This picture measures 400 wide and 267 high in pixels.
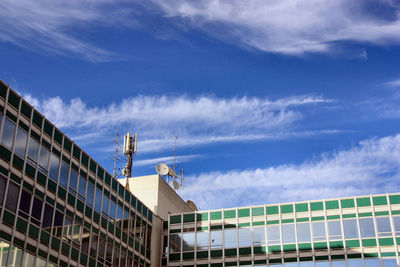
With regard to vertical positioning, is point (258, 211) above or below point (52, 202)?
above

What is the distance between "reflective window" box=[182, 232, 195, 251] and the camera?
57.8 m

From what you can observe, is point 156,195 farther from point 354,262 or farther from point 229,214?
point 354,262

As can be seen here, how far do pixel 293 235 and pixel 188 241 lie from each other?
10.9m

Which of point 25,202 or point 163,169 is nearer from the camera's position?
point 25,202

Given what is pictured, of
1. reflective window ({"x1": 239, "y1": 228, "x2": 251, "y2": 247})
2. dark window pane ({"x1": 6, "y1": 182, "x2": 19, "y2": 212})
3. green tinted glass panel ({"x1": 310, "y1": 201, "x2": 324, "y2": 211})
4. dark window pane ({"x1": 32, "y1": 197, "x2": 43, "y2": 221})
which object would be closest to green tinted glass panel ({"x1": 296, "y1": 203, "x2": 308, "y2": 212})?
green tinted glass panel ({"x1": 310, "y1": 201, "x2": 324, "y2": 211})

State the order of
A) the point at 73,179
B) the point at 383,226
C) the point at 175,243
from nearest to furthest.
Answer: the point at 73,179
the point at 383,226
the point at 175,243

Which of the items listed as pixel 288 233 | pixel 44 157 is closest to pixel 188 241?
pixel 288 233

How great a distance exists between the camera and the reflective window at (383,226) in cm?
5234

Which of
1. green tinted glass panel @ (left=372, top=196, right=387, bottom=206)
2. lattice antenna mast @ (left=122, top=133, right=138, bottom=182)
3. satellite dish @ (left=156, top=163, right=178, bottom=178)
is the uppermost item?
lattice antenna mast @ (left=122, top=133, right=138, bottom=182)

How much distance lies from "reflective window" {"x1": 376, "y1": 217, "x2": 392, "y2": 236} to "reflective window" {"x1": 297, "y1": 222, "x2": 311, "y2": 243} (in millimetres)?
6474

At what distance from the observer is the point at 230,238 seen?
56750 mm

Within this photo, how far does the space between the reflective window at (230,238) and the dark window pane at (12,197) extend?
2583cm

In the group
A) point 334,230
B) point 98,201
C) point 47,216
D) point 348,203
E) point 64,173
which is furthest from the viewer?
point 348,203

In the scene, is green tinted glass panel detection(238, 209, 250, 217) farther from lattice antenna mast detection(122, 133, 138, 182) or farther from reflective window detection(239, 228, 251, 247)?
lattice antenna mast detection(122, 133, 138, 182)
